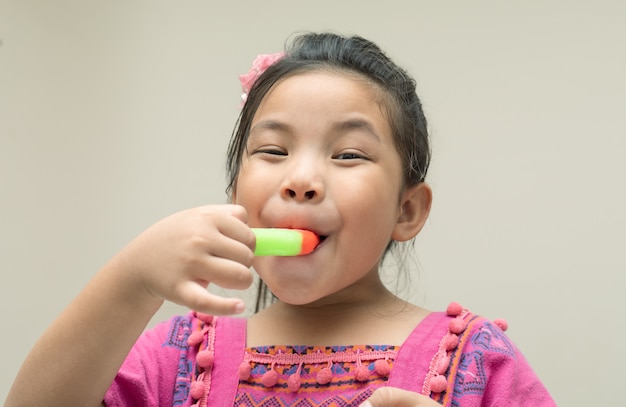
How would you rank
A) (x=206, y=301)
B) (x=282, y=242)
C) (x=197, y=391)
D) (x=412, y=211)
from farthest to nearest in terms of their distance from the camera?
(x=412, y=211) → (x=197, y=391) → (x=282, y=242) → (x=206, y=301)

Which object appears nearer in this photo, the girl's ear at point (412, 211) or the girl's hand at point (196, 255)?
the girl's hand at point (196, 255)

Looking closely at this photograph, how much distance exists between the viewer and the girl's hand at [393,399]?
0.70 metres

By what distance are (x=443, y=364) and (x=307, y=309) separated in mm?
167

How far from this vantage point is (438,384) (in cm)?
79

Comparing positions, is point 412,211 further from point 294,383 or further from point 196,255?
point 196,255

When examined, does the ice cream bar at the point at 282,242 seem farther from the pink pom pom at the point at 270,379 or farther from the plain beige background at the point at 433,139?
the plain beige background at the point at 433,139

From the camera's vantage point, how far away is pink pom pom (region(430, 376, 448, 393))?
2.60 ft

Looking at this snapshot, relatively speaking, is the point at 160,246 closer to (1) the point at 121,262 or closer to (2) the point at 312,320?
(1) the point at 121,262

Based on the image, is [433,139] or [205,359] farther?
[433,139]

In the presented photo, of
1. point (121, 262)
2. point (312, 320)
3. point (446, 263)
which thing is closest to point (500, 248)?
point (446, 263)

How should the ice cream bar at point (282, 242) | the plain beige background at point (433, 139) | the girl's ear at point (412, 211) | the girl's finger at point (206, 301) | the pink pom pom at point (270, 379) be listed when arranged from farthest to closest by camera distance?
1. the plain beige background at point (433, 139)
2. the girl's ear at point (412, 211)
3. the pink pom pom at point (270, 379)
4. the ice cream bar at point (282, 242)
5. the girl's finger at point (206, 301)

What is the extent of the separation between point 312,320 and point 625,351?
607 millimetres

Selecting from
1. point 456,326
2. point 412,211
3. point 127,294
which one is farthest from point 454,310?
point 127,294

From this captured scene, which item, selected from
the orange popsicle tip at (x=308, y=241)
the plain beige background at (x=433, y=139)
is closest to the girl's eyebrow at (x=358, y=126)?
the orange popsicle tip at (x=308, y=241)
